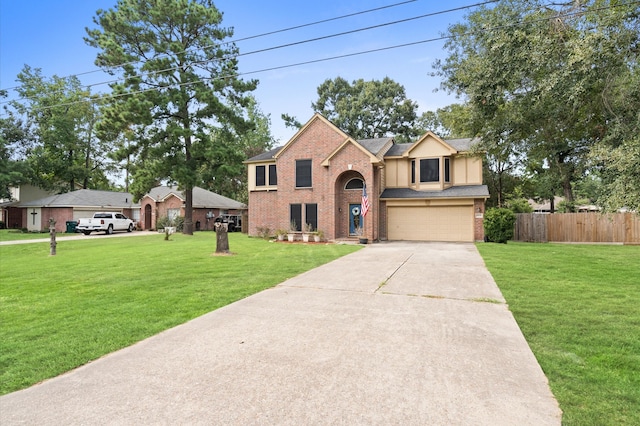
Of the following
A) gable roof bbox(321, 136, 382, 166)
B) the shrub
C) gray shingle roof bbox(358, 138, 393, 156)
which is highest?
gray shingle roof bbox(358, 138, 393, 156)

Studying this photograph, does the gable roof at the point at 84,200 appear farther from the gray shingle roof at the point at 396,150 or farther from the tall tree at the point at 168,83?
the gray shingle roof at the point at 396,150

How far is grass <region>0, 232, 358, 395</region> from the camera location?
390 cm

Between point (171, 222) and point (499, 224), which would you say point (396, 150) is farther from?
point (171, 222)

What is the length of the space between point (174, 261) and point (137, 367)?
8.15 m

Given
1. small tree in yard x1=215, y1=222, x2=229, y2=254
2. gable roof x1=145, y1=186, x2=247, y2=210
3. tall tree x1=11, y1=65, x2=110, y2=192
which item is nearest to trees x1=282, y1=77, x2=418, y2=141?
gable roof x1=145, y1=186, x2=247, y2=210

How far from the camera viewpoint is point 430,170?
65.4 ft

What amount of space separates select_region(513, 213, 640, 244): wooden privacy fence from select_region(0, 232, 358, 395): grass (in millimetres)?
14606

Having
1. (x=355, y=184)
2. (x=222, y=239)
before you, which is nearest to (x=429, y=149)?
(x=355, y=184)

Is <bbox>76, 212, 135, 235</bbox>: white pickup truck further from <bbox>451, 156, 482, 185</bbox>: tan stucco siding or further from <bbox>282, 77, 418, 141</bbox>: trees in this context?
<bbox>451, 156, 482, 185</bbox>: tan stucco siding

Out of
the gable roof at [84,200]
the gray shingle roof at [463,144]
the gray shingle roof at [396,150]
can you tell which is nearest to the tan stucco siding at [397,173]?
the gray shingle roof at [396,150]

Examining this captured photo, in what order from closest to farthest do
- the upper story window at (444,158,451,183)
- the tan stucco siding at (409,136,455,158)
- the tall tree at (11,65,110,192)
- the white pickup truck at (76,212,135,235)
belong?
the tan stucco siding at (409,136,455,158)
the upper story window at (444,158,451,183)
the white pickup truck at (76,212,135,235)
the tall tree at (11,65,110,192)

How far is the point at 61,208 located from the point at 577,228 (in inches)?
1532

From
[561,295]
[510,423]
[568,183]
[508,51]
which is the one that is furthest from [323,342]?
[568,183]

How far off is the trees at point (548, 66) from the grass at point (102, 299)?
837 centimetres
